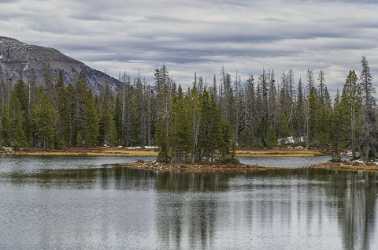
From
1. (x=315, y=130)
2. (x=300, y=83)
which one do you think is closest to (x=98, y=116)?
(x=315, y=130)

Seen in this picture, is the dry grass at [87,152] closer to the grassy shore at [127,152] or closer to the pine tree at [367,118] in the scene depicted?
the grassy shore at [127,152]

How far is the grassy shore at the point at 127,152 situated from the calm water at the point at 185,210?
142ft

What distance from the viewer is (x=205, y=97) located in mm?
102500

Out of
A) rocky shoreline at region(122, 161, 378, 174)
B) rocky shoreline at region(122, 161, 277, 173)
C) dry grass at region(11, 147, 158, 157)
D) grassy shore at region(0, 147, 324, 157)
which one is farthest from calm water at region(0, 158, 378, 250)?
grassy shore at region(0, 147, 324, 157)

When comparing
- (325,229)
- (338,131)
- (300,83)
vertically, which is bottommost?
(325,229)

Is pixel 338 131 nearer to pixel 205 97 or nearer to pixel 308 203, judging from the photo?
pixel 205 97

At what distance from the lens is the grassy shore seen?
132500 mm

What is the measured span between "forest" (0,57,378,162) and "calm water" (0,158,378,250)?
15.1m

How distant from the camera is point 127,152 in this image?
135 meters

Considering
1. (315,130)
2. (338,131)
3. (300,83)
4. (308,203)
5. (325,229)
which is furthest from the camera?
(300,83)

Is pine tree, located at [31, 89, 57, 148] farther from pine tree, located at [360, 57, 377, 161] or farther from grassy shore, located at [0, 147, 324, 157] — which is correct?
pine tree, located at [360, 57, 377, 161]

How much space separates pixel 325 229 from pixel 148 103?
366ft

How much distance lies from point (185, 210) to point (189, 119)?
153 feet

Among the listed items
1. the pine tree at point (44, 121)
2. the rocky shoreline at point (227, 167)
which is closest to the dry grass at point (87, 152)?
the pine tree at point (44, 121)
